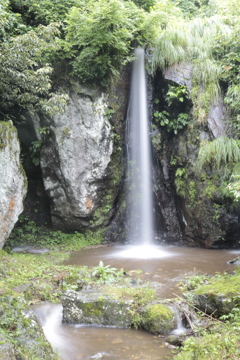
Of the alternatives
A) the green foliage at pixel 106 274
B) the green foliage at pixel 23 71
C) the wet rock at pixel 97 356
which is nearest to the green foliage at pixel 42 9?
the green foliage at pixel 23 71

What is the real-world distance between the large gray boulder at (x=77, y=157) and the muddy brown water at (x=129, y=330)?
175cm

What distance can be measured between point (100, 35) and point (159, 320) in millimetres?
7704

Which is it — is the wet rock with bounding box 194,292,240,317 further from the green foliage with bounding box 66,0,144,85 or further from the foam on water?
the green foliage with bounding box 66,0,144,85

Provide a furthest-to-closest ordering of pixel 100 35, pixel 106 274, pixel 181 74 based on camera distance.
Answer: pixel 181 74 < pixel 100 35 < pixel 106 274

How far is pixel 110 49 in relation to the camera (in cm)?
923

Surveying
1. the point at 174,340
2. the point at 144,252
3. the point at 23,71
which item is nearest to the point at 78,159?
the point at 23,71

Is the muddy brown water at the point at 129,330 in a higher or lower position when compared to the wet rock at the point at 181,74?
lower

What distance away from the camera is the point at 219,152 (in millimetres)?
8594

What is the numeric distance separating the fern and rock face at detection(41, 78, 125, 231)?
3.16 metres

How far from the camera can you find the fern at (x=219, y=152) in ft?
28.1

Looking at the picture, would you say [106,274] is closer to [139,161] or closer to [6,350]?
[6,350]

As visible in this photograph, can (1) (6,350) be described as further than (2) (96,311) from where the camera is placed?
No

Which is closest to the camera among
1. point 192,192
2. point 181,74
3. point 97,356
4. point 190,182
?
point 97,356

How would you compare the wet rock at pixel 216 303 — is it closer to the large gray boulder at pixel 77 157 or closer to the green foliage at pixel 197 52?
the large gray boulder at pixel 77 157
